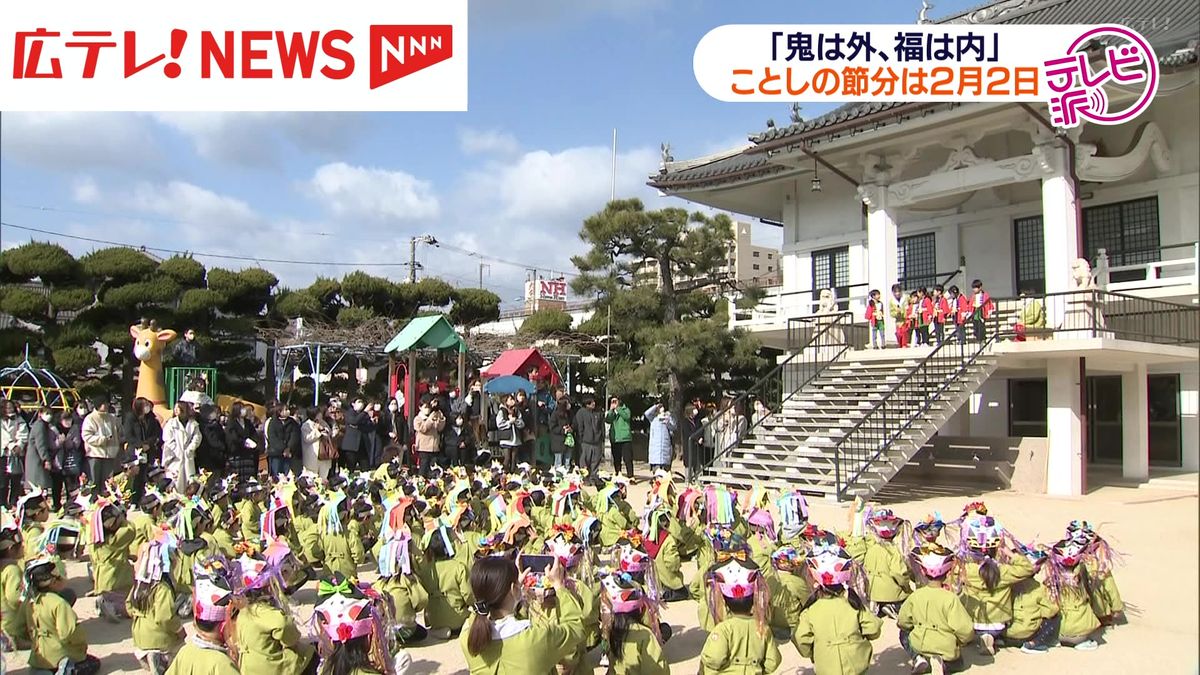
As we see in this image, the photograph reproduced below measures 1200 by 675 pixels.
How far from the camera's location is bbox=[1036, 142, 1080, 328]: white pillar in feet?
42.2

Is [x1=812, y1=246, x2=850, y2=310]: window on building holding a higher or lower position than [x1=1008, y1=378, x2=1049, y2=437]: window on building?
higher

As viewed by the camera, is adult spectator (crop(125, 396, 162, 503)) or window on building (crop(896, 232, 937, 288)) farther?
window on building (crop(896, 232, 937, 288))

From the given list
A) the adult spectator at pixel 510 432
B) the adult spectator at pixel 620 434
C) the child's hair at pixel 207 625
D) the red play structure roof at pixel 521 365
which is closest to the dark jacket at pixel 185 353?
the red play structure roof at pixel 521 365

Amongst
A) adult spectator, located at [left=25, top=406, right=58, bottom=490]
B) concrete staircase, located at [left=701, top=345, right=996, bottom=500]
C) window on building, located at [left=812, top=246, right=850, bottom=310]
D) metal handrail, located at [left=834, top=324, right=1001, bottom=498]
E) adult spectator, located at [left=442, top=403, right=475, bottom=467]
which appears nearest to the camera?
adult spectator, located at [left=25, top=406, right=58, bottom=490]

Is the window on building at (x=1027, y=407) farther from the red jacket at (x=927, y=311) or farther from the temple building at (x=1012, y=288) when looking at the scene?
the red jacket at (x=927, y=311)

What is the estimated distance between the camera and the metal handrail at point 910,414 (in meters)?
11.5

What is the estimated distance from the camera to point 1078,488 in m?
12.2

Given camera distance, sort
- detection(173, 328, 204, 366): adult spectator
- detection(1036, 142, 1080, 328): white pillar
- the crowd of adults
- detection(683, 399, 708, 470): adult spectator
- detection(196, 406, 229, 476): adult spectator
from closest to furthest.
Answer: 1. the crowd of adults
2. detection(196, 406, 229, 476): adult spectator
3. detection(1036, 142, 1080, 328): white pillar
4. detection(683, 399, 708, 470): adult spectator
5. detection(173, 328, 204, 366): adult spectator

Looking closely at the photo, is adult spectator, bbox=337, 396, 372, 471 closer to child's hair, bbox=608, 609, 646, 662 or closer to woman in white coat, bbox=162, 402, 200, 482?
woman in white coat, bbox=162, 402, 200, 482

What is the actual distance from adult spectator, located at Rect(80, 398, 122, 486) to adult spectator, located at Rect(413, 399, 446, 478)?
158 inches

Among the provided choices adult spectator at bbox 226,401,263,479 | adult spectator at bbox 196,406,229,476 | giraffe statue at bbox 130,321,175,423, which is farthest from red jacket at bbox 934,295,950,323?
giraffe statue at bbox 130,321,175,423

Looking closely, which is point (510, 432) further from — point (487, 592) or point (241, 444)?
point (487, 592)

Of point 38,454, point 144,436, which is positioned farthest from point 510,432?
point 38,454

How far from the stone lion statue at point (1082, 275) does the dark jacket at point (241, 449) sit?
39.9 ft
